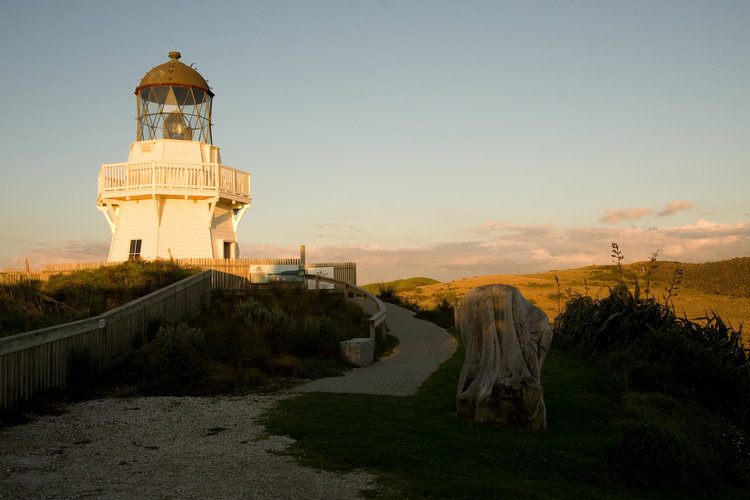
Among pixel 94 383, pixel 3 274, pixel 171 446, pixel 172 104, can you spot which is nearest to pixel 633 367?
pixel 171 446

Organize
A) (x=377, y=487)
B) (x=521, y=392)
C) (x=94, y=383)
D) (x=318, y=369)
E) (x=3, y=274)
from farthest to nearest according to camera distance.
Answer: (x=3, y=274)
(x=318, y=369)
(x=94, y=383)
(x=521, y=392)
(x=377, y=487)

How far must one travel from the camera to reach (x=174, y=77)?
28.3 m

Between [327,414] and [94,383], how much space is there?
17.5 ft

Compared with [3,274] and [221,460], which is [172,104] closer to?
[3,274]

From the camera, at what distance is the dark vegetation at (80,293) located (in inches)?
570

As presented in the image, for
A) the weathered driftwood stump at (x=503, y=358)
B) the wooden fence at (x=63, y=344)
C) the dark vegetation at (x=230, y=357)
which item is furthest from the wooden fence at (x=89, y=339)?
the weathered driftwood stump at (x=503, y=358)

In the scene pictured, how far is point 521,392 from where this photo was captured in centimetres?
895

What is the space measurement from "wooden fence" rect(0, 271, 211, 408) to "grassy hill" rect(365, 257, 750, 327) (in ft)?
62.6

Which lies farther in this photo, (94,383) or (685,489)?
(94,383)

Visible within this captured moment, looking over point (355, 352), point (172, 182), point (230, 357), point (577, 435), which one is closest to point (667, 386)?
point (577, 435)

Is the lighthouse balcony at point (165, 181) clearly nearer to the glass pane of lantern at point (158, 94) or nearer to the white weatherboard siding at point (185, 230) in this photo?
the white weatherboard siding at point (185, 230)

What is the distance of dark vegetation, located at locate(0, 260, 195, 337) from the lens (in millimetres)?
14477

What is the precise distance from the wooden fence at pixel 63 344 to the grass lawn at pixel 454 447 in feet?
13.8

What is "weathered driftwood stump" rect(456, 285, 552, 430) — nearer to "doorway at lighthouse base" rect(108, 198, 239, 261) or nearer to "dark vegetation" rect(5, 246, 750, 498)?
"dark vegetation" rect(5, 246, 750, 498)
